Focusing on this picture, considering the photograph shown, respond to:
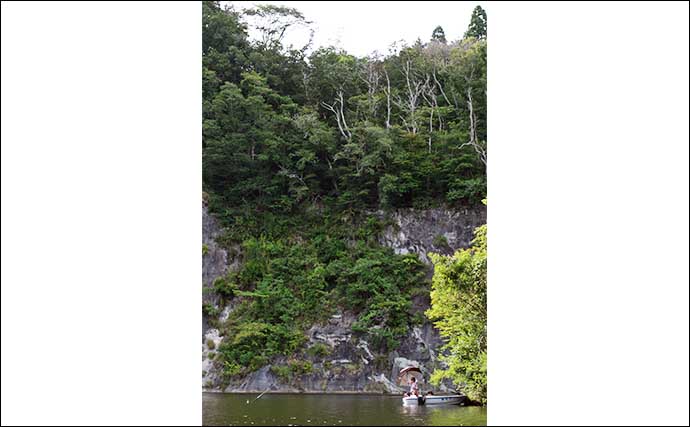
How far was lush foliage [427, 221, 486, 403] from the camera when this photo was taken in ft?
24.8

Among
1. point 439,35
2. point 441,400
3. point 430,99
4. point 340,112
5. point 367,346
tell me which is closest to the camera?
point 441,400

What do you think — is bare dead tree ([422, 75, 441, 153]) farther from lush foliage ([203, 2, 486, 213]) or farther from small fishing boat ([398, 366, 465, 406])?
small fishing boat ([398, 366, 465, 406])

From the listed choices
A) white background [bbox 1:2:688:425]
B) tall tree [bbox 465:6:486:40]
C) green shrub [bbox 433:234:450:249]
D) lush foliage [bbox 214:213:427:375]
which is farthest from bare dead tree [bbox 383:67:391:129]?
white background [bbox 1:2:688:425]

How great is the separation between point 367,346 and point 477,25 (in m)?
4.34

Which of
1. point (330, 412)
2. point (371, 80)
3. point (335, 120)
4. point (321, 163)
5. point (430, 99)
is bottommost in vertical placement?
point (330, 412)

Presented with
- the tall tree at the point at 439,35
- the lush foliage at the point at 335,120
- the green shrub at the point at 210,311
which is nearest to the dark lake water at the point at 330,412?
the green shrub at the point at 210,311

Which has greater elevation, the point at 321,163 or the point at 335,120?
the point at 335,120

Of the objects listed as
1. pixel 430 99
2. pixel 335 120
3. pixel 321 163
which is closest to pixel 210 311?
pixel 321 163

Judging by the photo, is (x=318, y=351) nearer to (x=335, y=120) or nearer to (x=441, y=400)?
(x=441, y=400)
